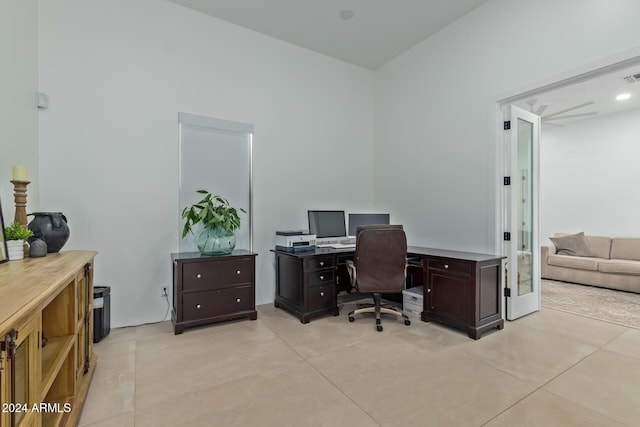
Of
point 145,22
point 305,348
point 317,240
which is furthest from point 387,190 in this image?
point 145,22

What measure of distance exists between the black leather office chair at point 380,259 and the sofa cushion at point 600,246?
4587 millimetres

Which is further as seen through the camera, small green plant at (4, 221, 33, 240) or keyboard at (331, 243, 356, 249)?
keyboard at (331, 243, 356, 249)

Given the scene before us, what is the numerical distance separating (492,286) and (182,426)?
301cm

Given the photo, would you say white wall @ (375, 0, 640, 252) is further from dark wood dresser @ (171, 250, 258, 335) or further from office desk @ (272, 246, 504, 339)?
dark wood dresser @ (171, 250, 258, 335)

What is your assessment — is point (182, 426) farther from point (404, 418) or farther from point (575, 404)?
point (575, 404)

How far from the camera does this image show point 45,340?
177 centimetres

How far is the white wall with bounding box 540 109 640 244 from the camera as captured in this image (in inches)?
225

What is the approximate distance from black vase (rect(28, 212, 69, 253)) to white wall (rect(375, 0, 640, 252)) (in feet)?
12.8

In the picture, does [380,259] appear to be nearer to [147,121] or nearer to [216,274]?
[216,274]

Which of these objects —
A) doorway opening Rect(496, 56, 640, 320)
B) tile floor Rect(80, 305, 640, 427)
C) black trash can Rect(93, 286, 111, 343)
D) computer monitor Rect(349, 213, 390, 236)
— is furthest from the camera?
computer monitor Rect(349, 213, 390, 236)

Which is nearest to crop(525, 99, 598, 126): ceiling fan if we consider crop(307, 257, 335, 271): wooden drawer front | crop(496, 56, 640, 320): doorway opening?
crop(496, 56, 640, 320): doorway opening

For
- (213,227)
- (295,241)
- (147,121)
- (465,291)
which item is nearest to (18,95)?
(147,121)

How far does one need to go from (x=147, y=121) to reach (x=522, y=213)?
4.40 metres

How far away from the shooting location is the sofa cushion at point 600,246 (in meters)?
5.55
